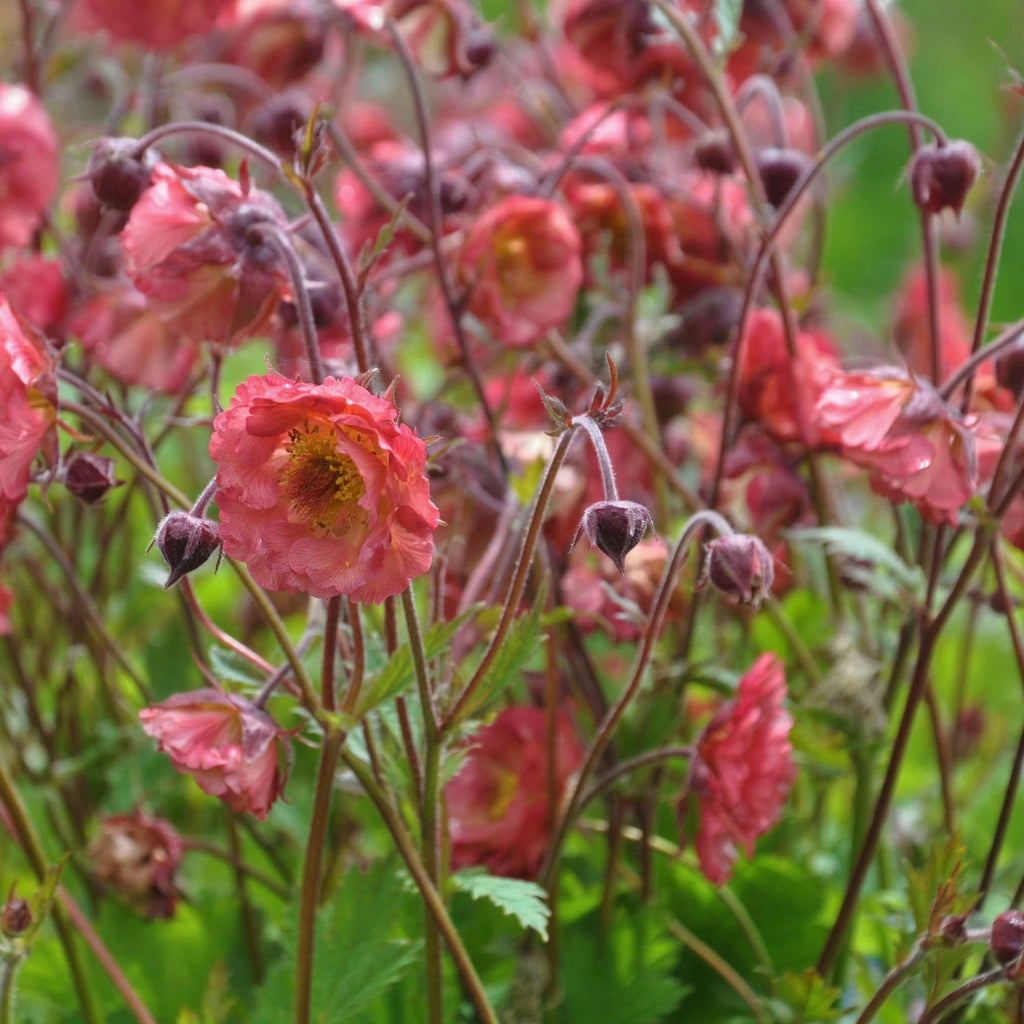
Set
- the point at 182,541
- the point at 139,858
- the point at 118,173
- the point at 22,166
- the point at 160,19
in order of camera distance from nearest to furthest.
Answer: the point at 182,541
the point at 118,173
the point at 139,858
the point at 22,166
the point at 160,19

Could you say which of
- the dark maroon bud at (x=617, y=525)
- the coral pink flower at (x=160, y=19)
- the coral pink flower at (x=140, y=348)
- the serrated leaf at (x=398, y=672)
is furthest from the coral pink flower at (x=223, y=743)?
the coral pink flower at (x=160, y=19)

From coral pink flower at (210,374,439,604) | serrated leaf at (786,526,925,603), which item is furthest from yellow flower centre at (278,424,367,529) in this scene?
serrated leaf at (786,526,925,603)

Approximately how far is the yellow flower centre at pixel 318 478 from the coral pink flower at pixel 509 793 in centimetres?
18

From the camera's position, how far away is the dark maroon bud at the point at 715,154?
2.57 feet

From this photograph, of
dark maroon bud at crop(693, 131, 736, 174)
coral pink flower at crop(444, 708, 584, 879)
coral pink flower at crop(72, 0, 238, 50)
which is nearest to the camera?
coral pink flower at crop(444, 708, 584, 879)

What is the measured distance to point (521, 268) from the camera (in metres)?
0.73

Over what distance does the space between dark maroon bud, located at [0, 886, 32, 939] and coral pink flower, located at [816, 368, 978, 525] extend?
39cm

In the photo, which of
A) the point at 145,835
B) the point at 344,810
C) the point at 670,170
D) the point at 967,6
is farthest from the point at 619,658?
Result: the point at 967,6

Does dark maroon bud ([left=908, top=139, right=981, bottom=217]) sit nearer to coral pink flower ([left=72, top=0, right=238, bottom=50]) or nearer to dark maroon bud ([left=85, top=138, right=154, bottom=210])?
dark maroon bud ([left=85, top=138, right=154, bottom=210])

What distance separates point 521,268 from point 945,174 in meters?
→ 0.22

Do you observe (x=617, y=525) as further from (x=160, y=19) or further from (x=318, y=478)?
(x=160, y=19)

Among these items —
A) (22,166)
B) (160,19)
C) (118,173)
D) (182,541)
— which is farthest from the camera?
(160,19)

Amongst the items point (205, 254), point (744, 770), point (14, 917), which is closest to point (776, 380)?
point (744, 770)

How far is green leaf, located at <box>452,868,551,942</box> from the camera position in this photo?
522 mm
